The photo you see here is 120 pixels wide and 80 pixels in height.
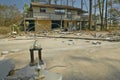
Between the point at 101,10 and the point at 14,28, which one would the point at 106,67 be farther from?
the point at 101,10

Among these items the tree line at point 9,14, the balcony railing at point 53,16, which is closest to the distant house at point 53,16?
the balcony railing at point 53,16

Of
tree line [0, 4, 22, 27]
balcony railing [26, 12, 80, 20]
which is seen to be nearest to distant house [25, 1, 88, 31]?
balcony railing [26, 12, 80, 20]

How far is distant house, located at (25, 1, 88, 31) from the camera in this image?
1088 inches

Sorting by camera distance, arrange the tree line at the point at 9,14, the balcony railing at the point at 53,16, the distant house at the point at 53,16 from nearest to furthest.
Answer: the distant house at the point at 53,16 < the balcony railing at the point at 53,16 < the tree line at the point at 9,14

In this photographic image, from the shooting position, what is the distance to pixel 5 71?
14.4 feet

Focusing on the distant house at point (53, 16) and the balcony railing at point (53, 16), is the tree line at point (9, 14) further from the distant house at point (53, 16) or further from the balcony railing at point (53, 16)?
the balcony railing at point (53, 16)

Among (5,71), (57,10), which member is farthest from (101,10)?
(5,71)

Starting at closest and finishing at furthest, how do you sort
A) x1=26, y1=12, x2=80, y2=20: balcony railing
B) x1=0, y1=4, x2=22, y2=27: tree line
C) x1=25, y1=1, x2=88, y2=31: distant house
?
x1=25, y1=1, x2=88, y2=31: distant house → x1=26, y1=12, x2=80, y2=20: balcony railing → x1=0, y1=4, x2=22, y2=27: tree line

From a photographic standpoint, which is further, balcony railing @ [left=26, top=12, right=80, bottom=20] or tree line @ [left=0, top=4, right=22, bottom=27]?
tree line @ [left=0, top=4, right=22, bottom=27]

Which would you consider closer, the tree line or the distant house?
the distant house

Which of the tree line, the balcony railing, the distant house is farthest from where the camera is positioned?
the tree line

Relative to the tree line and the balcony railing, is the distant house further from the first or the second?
the tree line

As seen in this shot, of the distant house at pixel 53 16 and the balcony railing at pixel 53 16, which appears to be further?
the balcony railing at pixel 53 16

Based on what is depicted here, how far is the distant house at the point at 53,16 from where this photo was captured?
27641 mm
